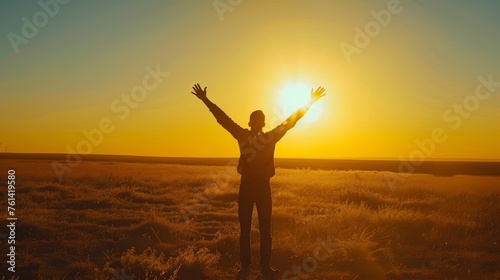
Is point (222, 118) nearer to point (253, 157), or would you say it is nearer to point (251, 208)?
point (253, 157)

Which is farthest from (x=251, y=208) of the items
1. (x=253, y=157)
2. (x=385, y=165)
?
(x=385, y=165)

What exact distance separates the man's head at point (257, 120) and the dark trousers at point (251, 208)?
0.73 metres

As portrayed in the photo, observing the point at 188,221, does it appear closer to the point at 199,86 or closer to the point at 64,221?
the point at 64,221

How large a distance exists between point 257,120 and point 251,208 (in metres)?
1.28

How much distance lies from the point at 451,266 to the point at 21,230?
9.79 m

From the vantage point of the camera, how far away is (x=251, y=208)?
19.8 feet

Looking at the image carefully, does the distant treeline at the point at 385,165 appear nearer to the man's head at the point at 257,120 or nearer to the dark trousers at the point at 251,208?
the dark trousers at the point at 251,208

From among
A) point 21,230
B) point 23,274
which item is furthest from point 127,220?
point 23,274

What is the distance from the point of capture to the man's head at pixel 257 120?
5.99m

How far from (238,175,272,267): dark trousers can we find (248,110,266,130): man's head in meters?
0.73

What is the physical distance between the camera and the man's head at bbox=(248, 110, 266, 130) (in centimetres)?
599

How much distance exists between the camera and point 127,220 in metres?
12.7

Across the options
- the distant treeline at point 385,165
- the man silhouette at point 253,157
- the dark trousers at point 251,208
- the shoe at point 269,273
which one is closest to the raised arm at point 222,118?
the man silhouette at point 253,157

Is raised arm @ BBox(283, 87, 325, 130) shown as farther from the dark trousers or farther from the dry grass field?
the dry grass field
